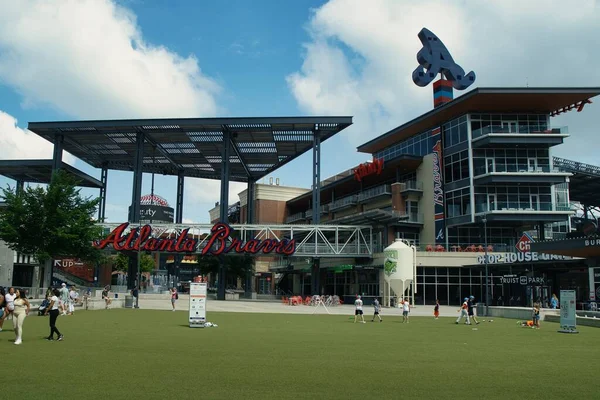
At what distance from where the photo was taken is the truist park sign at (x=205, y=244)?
60312 mm

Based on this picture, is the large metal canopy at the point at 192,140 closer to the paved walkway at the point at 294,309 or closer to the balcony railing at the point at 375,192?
the balcony railing at the point at 375,192

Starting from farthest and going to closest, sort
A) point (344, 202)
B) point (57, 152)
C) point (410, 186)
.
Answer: point (344, 202) → point (410, 186) → point (57, 152)

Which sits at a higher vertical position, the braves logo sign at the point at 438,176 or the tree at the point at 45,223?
the braves logo sign at the point at 438,176

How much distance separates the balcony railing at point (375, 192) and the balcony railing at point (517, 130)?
39.7ft

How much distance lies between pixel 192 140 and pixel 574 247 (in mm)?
44090

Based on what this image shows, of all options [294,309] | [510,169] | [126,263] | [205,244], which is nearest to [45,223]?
[205,244]

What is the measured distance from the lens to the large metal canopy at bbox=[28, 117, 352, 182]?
62.6 m

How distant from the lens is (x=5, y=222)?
46.3m

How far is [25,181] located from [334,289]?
47174 mm

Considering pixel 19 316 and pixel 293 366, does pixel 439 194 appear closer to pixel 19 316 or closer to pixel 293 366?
pixel 19 316

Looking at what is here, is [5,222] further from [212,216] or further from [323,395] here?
[212,216]

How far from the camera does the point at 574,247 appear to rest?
3872cm

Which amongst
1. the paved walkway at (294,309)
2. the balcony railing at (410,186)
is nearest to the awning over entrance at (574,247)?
the paved walkway at (294,309)

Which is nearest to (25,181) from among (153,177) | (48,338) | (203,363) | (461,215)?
(153,177)
